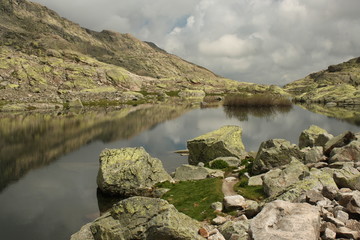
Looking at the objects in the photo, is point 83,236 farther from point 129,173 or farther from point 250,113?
point 250,113

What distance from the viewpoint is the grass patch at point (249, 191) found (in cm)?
2584

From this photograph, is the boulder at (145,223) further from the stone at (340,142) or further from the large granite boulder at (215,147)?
the large granite boulder at (215,147)

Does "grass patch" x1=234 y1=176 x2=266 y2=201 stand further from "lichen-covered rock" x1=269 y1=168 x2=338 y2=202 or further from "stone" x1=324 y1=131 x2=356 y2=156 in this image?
"stone" x1=324 y1=131 x2=356 y2=156

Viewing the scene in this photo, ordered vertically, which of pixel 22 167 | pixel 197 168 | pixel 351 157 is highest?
pixel 351 157

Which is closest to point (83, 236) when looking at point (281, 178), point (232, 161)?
point (281, 178)

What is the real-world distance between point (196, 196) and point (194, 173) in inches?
320

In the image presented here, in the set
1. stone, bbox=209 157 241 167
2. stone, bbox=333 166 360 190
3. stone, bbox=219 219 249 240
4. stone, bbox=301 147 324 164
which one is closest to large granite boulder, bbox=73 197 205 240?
stone, bbox=219 219 249 240

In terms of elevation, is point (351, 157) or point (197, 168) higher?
point (351, 157)

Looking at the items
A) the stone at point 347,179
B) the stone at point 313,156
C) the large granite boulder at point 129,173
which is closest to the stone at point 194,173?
the large granite boulder at point 129,173

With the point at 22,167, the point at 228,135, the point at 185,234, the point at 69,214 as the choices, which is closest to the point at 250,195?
the point at 185,234

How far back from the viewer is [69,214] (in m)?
30.9

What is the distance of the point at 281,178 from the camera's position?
26703 mm

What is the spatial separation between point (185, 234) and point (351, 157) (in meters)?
23.8

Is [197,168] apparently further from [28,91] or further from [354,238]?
[28,91]
